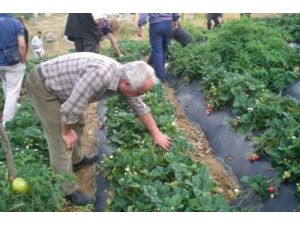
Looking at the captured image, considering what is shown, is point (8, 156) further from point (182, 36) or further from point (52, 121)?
→ point (182, 36)

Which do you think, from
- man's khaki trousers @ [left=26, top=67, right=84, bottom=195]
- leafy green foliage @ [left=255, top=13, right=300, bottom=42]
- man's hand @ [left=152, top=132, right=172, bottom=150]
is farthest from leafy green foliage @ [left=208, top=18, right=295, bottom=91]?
man's khaki trousers @ [left=26, top=67, right=84, bottom=195]

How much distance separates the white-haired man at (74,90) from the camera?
333 centimetres

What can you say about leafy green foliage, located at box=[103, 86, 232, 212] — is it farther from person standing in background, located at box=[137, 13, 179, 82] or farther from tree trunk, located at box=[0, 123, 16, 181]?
person standing in background, located at box=[137, 13, 179, 82]

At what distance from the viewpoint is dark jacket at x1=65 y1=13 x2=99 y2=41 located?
6.74 metres

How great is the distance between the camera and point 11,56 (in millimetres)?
5629

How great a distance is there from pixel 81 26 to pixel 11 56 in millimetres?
1510

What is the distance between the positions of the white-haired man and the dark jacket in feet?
10.1

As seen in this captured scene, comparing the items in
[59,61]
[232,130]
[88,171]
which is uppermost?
[59,61]

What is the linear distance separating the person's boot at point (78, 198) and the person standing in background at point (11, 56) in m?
1.92

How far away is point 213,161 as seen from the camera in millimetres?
4543

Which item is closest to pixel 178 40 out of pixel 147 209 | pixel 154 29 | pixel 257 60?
pixel 154 29

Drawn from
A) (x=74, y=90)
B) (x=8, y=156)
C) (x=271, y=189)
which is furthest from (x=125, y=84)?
(x=271, y=189)

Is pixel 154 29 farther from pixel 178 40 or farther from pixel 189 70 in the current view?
pixel 178 40

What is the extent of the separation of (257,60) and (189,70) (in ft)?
3.21
